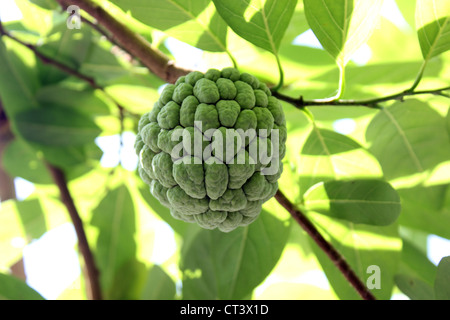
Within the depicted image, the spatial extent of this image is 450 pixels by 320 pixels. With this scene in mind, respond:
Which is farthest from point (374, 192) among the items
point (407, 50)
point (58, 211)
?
point (58, 211)

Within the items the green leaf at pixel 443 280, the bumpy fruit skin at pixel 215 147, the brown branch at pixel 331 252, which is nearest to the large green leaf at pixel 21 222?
the bumpy fruit skin at pixel 215 147

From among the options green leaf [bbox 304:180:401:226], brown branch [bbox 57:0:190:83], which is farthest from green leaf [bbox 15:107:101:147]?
green leaf [bbox 304:180:401:226]

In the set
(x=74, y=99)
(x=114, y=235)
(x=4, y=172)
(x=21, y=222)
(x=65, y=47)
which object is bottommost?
(x=114, y=235)

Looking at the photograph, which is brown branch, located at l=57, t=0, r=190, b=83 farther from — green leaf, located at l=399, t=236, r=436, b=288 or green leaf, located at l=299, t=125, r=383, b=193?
green leaf, located at l=399, t=236, r=436, b=288

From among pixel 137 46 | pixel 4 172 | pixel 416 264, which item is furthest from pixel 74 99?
pixel 416 264

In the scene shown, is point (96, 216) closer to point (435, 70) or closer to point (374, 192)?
point (374, 192)

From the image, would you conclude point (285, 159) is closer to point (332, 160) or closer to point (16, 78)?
point (332, 160)
